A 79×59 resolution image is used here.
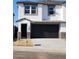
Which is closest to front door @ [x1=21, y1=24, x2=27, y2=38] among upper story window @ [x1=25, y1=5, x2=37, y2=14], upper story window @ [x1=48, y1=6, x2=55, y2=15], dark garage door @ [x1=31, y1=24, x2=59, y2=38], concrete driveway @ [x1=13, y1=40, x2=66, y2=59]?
dark garage door @ [x1=31, y1=24, x2=59, y2=38]

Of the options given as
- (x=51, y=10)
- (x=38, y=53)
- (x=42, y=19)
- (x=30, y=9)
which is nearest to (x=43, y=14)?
(x=42, y=19)

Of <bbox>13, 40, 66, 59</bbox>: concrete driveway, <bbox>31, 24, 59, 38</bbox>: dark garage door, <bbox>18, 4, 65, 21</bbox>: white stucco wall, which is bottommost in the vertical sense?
<bbox>13, 40, 66, 59</bbox>: concrete driveway

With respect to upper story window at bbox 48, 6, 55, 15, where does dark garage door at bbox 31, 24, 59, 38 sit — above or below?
below

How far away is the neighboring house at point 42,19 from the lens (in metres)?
9.82

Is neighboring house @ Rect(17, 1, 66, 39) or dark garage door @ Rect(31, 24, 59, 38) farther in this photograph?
dark garage door @ Rect(31, 24, 59, 38)

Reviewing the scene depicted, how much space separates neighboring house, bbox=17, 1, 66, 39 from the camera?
9820 mm

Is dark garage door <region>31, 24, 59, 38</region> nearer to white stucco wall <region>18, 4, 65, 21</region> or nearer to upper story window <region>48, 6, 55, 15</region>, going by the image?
white stucco wall <region>18, 4, 65, 21</region>

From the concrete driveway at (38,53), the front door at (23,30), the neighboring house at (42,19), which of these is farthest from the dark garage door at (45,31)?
the concrete driveway at (38,53)

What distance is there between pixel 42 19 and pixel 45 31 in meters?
0.67
